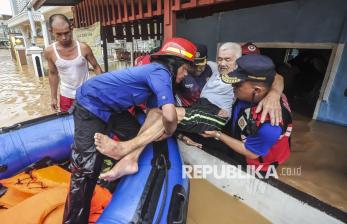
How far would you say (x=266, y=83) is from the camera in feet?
5.03

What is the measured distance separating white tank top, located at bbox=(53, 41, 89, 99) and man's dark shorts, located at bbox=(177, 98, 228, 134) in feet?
4.64

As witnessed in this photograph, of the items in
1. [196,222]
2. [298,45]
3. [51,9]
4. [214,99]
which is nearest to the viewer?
[196,222]

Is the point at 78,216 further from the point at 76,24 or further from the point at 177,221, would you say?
the point at 76,24

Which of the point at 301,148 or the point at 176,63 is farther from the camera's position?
the point at 301,148

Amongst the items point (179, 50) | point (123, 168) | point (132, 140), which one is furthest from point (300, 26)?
point (123, 168)

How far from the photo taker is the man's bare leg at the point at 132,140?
67.3 inches

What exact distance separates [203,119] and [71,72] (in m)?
1.69

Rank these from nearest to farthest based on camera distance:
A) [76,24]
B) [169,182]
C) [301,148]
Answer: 1. [169,182]
2. [301,148]
3. [76,24]

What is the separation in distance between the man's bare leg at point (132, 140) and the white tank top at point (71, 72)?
119 cm

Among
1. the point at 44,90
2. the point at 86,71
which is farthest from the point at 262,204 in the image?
the point at 44,90

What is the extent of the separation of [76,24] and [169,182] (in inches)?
232

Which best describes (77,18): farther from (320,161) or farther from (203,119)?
(320,161)

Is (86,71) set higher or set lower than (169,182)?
higher

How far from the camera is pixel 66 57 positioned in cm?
260
